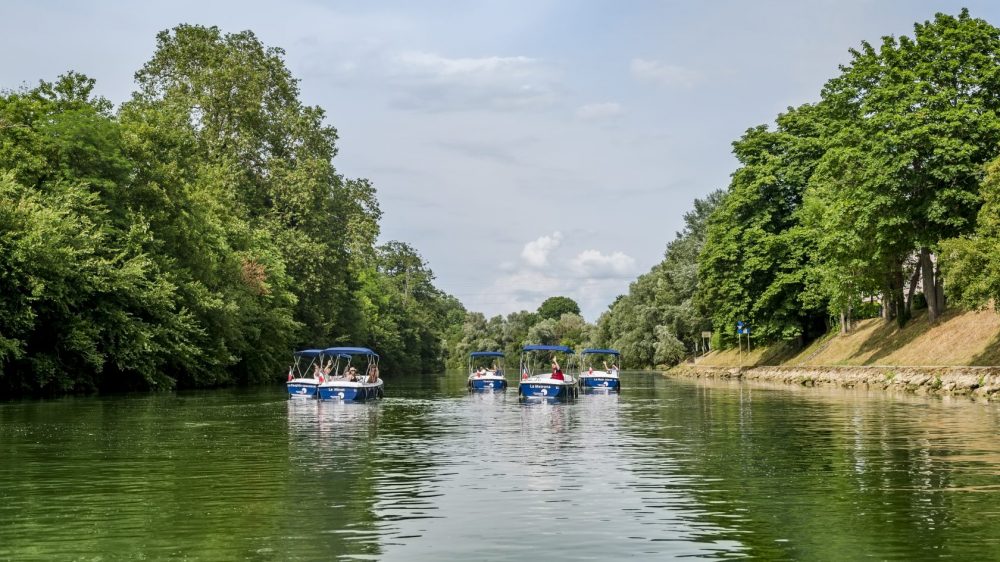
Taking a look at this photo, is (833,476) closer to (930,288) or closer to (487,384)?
(930,288)

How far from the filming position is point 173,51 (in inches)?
3430

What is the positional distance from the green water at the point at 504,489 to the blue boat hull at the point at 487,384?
31.6m

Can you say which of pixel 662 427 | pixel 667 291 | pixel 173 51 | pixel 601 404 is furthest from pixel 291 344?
pixel 667 291

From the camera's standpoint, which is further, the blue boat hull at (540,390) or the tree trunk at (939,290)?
the tree trunk at (939,290)

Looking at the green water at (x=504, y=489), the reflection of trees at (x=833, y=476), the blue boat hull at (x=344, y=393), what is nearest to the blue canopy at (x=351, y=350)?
the blue boat hull at (x=344, y=393)

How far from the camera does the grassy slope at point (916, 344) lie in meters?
52.2

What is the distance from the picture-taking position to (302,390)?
176ft

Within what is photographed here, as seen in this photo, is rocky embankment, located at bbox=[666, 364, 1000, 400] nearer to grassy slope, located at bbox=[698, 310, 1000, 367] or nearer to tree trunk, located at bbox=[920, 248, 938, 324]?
grassy slope, located at bbox=[698, 310, 1000, 367]

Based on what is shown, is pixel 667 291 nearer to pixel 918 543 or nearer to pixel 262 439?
pixel 262 439

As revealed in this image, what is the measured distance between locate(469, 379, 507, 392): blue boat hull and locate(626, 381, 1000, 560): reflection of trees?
1170 inches

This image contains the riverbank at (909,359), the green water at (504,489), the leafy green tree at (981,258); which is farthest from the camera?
the riverbank at (909,359)

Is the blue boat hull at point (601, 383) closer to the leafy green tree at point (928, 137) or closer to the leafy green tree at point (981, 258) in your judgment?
the leafy green tree at point (928, 137)

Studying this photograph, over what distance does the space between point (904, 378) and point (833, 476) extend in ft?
124

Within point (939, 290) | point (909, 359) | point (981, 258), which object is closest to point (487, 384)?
point (909, 359)
